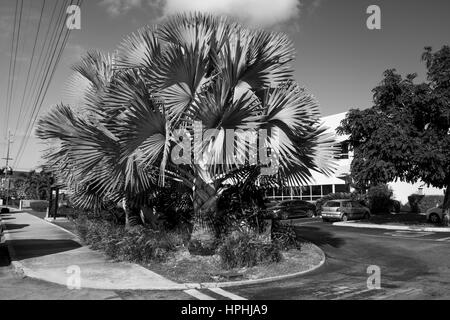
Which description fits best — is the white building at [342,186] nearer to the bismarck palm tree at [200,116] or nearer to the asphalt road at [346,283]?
the asphalt road at [346,283]

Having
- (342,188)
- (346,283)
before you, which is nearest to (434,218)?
(342,188)

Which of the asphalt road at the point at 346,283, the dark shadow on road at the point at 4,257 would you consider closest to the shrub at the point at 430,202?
the asphalt road at the point at 346,283

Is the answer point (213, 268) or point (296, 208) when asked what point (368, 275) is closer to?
point (213, 268)

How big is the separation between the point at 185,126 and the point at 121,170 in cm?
200

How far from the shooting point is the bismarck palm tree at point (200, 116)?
930 cm

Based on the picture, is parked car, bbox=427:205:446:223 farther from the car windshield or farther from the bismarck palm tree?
the bismarck palm tree

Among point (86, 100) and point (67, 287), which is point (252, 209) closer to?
point (67, 287)

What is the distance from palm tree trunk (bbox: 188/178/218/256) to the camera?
33.5 feet

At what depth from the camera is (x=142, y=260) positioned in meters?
10.1

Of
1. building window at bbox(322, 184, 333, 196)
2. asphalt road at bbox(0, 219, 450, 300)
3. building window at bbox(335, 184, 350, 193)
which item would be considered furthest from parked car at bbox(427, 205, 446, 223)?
building window at bbox(322, 184, 333, 196)

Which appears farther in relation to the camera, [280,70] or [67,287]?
[280,70]

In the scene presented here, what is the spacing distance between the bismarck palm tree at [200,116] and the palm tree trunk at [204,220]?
0.09 ft
